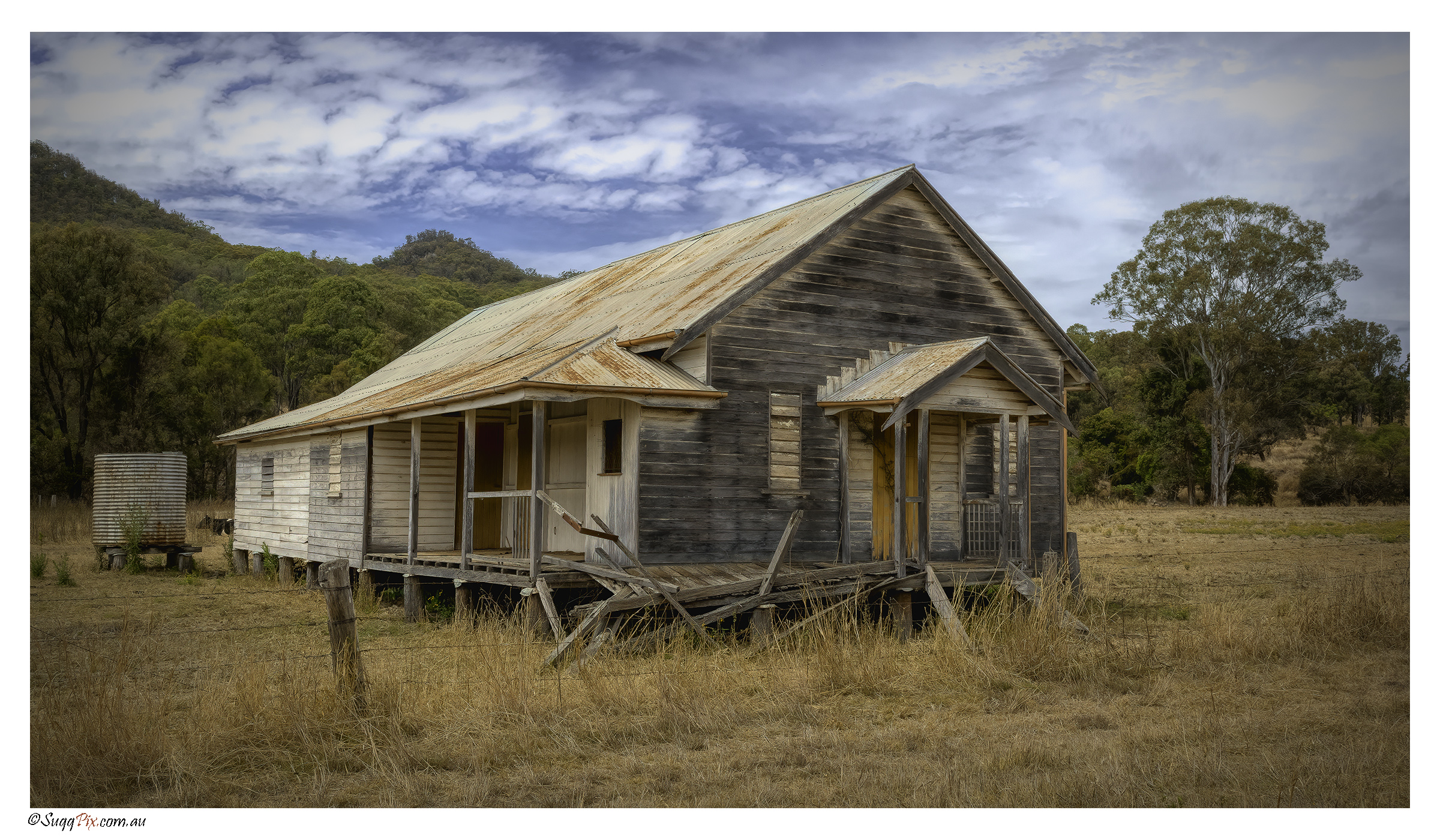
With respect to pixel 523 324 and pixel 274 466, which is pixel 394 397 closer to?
pixel 523 324

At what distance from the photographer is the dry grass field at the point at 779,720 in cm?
673

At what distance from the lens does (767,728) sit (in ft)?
26.8

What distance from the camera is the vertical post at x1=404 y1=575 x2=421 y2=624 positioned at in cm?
1568

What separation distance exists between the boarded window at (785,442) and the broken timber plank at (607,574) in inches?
105

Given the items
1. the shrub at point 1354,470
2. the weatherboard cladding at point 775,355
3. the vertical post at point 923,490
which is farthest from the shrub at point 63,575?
the shrub at point 1354,470

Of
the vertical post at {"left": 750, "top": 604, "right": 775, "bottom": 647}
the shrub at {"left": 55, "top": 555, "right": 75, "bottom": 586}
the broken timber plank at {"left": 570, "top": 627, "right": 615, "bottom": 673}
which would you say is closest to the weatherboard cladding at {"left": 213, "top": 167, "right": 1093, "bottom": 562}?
the vertical post at {"left": 750, "top": 604, "right": 775, "bottom": 647}

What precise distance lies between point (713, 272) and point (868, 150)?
167 inches

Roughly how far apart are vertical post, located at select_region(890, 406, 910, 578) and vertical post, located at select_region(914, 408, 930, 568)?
191 mm

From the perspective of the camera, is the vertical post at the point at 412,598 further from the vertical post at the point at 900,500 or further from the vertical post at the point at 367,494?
the vertical post at the point at 900,500

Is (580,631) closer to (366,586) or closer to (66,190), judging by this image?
(66,190)

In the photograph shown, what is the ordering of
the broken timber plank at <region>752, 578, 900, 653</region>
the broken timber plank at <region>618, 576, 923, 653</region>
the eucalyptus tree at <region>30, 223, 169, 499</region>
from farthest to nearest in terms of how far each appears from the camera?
the eucalyptus tree at <region>30, 223, 169, 499</region> < the broken timber plank at <region>752, 578, 900, 653</region> < the broken timber plank at <region>618, 576, 923, 653</region>

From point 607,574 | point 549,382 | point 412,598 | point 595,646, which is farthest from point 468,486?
point 595,646

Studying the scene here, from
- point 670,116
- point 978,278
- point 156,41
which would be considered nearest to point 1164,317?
point 978,278

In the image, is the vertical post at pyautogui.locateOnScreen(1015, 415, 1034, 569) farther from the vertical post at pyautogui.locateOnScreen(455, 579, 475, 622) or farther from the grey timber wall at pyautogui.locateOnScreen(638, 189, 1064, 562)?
the vertical post at pyautogui.locateOnScreen(455, 579, 475, 622)
